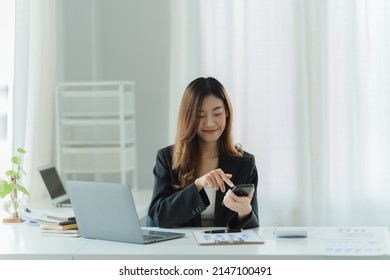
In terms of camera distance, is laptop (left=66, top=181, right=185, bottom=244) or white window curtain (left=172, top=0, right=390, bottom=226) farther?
white window curtain (left=172, top=0, right=390, bottom=226)

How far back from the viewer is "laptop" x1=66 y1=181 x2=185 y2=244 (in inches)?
118

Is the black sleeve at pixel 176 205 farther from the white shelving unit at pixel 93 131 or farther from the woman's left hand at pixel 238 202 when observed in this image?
the white shelving unit at pixel 93 131

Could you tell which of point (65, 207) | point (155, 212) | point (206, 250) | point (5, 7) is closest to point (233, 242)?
point (206, 250)

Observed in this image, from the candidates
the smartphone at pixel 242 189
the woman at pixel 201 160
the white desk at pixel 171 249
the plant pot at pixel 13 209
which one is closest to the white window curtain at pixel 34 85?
the plant pot at pixel 13 209

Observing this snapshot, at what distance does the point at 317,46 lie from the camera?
16.8ft

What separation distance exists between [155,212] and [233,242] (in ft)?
2.00

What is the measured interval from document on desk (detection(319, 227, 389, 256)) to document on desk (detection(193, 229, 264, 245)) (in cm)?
25

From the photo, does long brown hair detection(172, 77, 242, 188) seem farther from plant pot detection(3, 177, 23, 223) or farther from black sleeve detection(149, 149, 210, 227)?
plant pot detection(3, 177, 23, 223)

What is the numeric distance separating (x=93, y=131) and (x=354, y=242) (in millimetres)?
2656

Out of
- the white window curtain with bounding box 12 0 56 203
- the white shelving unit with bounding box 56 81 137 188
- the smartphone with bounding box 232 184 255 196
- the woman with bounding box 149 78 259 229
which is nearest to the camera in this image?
the smartphone with bounding box 232 184 255 196

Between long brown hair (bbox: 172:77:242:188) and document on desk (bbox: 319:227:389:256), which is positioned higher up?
long brown hair (bbox: 172:77:242:188)

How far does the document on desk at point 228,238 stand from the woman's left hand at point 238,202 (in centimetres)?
10

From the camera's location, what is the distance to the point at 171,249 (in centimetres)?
288

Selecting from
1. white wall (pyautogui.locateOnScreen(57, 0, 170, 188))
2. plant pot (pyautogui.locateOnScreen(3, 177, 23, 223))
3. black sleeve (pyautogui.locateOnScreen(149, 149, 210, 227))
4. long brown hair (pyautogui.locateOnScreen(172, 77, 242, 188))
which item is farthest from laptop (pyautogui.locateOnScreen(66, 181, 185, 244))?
white wall (pyautogui.locateOnScreen(57, 0, 170, 188))
